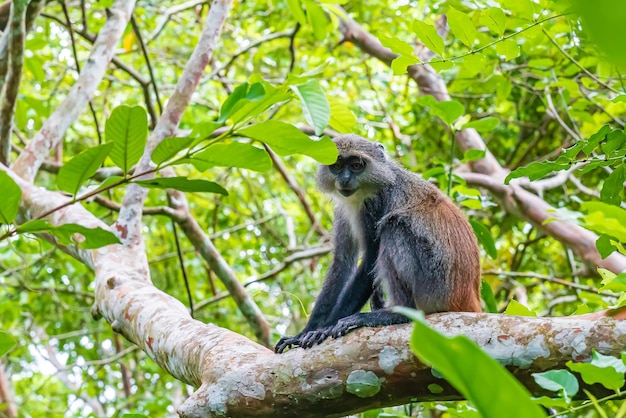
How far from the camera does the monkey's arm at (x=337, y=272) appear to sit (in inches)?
199

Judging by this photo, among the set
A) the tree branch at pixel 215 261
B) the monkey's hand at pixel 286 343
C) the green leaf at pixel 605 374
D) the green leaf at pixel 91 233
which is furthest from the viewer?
the tree branch at pixel 215 261

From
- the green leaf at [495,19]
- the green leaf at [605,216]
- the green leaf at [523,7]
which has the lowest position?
the green leaf at [605,216]

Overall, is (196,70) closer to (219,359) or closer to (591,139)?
(219,359)

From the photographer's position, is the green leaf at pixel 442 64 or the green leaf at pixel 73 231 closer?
the green leaf at pixel 73 231

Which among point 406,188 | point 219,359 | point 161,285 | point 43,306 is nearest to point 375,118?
point 161,285

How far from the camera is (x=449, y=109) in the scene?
14.8 ft

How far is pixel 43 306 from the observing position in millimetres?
10906

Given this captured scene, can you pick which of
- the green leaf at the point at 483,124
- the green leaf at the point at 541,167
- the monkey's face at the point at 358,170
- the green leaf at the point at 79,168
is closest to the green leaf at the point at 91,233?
the green leaf at the point at 79,168

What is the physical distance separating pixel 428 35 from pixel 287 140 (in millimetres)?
1480

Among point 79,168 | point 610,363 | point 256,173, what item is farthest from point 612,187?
point 256,173

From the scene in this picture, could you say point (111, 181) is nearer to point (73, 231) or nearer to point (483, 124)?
point (73, 231)

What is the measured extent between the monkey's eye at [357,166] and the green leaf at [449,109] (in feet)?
3.01

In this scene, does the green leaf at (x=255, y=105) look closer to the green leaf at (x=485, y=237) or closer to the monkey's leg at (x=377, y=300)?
the monkey's leg at (x=377, y=300)

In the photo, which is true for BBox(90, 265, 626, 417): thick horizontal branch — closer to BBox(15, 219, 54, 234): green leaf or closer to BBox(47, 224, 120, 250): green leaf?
BBox(47, 224, 120, 250): green leaf
